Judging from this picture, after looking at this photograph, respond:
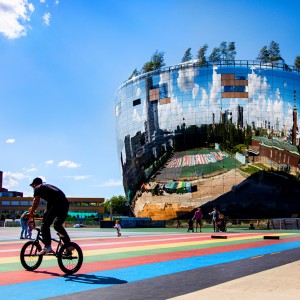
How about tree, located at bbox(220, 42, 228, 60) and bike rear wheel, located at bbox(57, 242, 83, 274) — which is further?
tree, located at bbox(220, 42, 228, 60)

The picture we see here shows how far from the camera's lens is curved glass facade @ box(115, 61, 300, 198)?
61.3m

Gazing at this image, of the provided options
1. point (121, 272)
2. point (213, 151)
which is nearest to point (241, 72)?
point (213, 151)

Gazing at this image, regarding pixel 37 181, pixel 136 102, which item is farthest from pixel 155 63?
pixel 37 181

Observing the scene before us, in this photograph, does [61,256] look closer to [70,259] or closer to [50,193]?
[70,259]

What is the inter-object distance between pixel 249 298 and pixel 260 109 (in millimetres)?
58311

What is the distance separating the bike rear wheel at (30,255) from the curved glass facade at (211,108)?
53494 millimetres

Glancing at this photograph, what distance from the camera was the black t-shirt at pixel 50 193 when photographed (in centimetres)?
845

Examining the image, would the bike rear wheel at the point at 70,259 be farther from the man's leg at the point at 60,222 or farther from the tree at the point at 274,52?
the tree at the point at 274,52

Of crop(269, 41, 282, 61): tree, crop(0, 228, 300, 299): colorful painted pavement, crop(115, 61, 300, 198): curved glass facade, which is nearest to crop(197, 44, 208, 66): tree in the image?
crop(115, 61, 300, 198): curved glass facade

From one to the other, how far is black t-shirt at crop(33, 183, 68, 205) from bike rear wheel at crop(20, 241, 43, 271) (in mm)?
1035

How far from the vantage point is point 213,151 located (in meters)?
61.4

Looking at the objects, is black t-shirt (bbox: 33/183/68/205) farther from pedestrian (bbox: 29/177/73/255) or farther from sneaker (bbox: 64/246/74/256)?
sneaker (bbox: 64/246/74/256)

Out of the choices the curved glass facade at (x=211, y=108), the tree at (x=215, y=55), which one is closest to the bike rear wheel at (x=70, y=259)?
the curved glass facade at (x=211, y=108)

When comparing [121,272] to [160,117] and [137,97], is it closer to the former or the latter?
[160,117]
